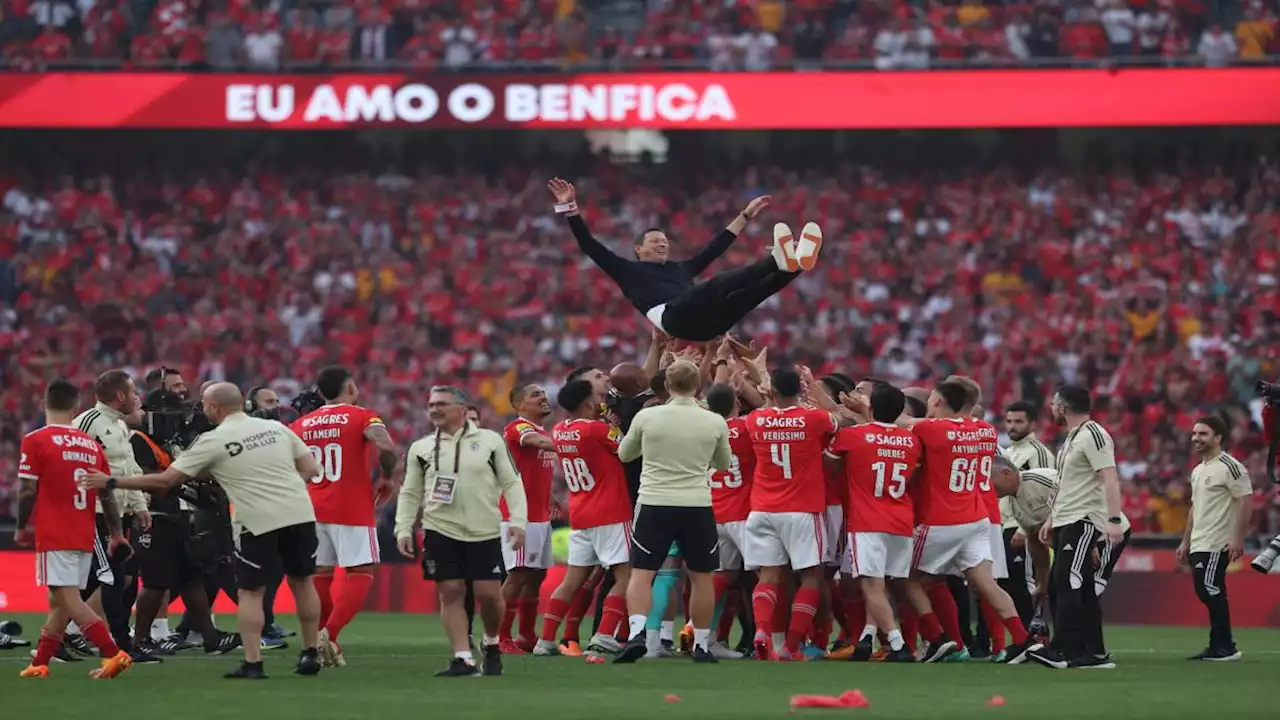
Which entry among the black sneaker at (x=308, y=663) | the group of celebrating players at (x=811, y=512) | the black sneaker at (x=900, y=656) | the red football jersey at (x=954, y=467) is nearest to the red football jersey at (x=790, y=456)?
the group of celebrating players at (x=811, y=512)

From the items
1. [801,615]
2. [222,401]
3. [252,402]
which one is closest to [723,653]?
[801,615]

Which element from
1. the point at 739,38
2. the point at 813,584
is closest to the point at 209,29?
the point at 739,38

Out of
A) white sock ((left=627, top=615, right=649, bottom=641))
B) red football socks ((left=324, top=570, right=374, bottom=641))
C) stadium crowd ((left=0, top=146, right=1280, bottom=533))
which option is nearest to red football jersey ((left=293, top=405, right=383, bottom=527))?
red football socks ((left=324, top=570, right=374, bottom=641))

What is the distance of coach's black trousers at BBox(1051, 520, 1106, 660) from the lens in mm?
13469

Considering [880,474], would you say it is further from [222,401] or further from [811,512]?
[222,401]

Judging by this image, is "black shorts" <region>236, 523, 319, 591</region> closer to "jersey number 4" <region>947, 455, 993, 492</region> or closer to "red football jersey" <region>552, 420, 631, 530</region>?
"red football jersey" <region>552, 420, 631, 530</region>

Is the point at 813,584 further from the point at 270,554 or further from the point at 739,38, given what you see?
the point at 739,38

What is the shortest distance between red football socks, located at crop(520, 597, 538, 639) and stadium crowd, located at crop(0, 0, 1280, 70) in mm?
15906

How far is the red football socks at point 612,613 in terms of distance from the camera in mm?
14367

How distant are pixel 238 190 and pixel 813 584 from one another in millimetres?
19940

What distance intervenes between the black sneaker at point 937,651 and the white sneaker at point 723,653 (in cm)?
144

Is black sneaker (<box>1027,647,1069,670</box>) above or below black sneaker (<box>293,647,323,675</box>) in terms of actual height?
below

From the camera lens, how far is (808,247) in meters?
13.4

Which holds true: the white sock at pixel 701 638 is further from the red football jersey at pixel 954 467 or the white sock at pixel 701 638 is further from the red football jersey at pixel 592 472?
the red football jersey at pixel 954 467
